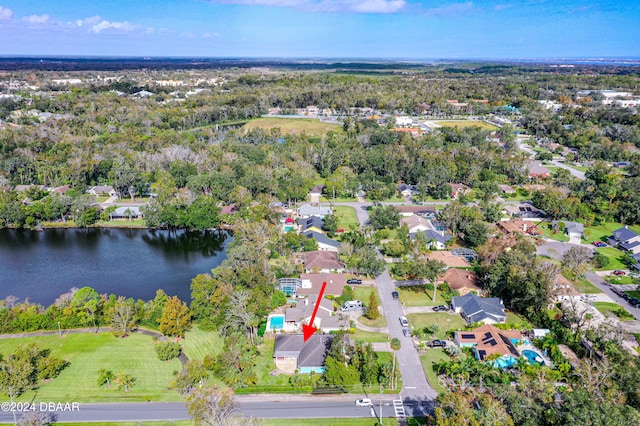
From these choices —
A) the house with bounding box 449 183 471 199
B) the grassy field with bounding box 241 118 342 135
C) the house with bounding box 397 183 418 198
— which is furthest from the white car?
the grassy field with bounding box 241 118 342 135

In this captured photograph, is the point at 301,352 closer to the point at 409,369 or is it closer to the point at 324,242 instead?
the point at 409,369

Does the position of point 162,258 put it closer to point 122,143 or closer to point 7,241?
point 7,241

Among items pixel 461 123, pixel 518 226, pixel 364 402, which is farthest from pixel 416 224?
pixel 461 123

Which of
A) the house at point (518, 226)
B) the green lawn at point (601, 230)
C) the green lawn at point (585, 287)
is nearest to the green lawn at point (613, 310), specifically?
the green lawn at point (585, 287)

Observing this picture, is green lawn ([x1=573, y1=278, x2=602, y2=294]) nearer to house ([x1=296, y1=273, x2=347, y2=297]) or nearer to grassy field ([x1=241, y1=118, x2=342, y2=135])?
house ([x1=296, y1=273, x2=347, y2=297])

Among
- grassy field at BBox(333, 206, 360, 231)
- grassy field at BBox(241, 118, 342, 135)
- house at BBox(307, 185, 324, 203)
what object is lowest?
grassy field at BBox(333, 206, 360, 231)

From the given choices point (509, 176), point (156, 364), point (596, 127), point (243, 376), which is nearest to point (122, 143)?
point (156, 364)
